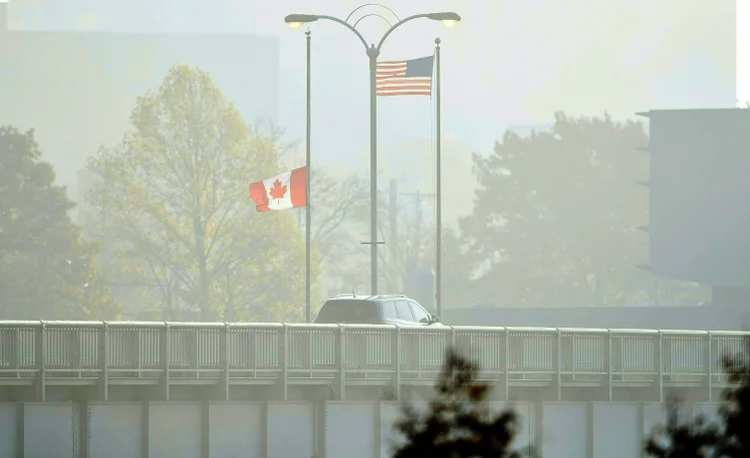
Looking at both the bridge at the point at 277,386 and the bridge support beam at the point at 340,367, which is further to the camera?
the bridge support beam at the point at 340,367

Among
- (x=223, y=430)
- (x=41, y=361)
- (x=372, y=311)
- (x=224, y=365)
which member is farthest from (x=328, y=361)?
(x=41, y=361)

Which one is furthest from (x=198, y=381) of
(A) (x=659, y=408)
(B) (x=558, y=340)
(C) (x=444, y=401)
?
(C) (x=444, y=401)

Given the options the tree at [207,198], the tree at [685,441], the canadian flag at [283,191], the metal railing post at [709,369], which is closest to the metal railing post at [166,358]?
the metal railing post at [709,369]

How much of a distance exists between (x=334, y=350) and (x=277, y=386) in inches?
50.5

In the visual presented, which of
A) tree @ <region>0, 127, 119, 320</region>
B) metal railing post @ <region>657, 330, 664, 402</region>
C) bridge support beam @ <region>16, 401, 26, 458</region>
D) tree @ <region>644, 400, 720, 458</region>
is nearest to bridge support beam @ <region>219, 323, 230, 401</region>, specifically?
bridge support beam @ <region>16, 401, 26, 458</region>

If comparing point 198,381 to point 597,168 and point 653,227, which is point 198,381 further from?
point 597,168

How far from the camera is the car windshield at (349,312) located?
111 feet

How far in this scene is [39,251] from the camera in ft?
214

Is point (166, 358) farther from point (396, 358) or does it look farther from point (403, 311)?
point (403, 311)

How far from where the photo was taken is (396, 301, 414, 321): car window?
34.8 meters

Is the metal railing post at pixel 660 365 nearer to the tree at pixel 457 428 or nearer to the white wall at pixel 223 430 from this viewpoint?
the white wall at pixel 223 430

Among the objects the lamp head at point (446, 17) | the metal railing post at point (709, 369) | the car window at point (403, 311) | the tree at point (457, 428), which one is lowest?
the metal railing post at point (709, 369)

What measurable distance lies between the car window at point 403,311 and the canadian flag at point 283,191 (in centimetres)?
917

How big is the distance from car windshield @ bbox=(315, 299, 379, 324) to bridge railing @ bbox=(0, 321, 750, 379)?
2446 mm
